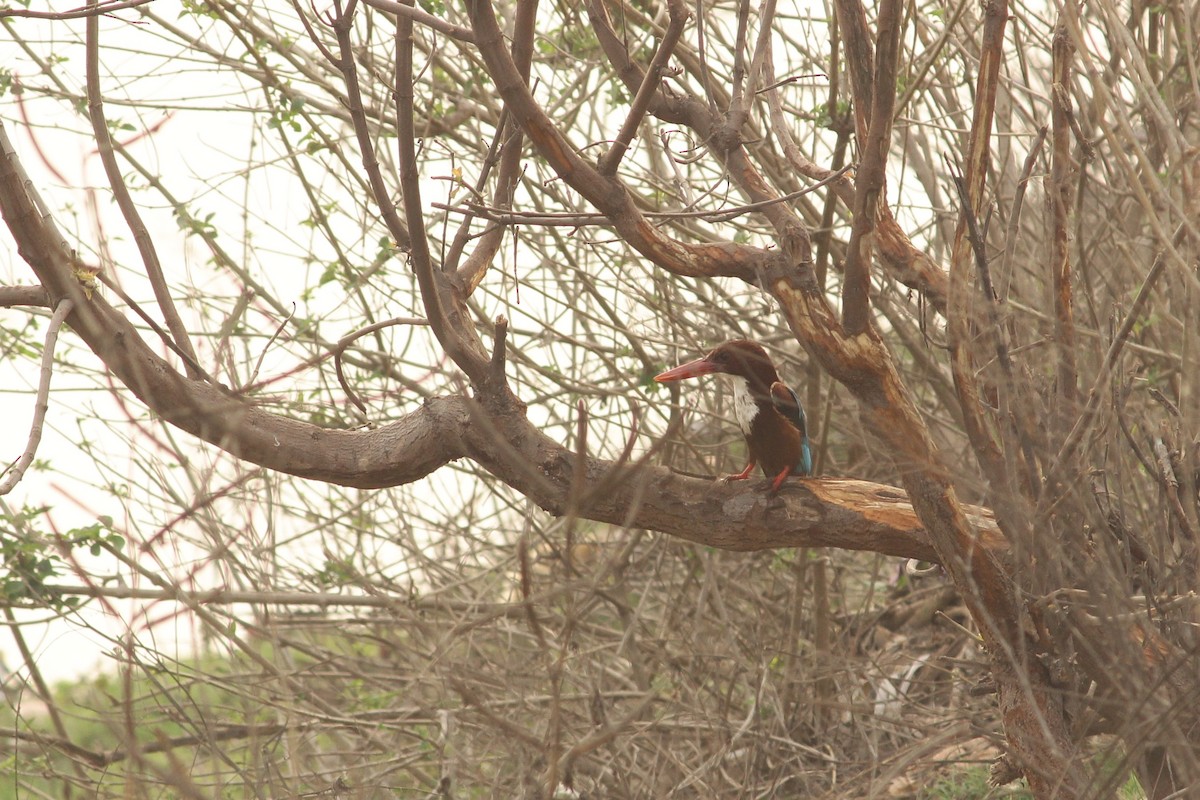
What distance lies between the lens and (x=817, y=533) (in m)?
2.60

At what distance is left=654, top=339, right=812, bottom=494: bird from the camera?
9.73 ft

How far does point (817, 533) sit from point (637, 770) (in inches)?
62.7

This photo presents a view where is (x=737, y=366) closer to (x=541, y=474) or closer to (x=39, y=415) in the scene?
(x=541, y=474)

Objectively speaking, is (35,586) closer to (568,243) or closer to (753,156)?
(568,243)

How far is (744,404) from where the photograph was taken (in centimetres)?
316

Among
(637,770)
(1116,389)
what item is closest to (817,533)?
(1116,389)

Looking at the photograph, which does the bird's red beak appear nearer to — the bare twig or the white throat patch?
the white throat patch

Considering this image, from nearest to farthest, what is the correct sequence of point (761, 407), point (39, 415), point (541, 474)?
point (39, 415) → point (541, 474) → point (761, 407)

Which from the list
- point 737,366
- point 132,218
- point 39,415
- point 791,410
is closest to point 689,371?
point 737,366

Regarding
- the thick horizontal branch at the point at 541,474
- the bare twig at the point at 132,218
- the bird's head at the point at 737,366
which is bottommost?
the thick horizontal branch at the point at 541,474

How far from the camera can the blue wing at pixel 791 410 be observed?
308 centimetres

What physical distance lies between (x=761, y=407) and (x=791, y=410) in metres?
0.12

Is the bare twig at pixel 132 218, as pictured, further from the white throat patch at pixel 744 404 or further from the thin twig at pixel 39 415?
the white throat patch at pixel 744 404

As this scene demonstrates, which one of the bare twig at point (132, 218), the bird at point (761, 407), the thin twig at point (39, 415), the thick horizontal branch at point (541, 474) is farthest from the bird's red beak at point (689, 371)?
the thin twig at point (39, 415)
